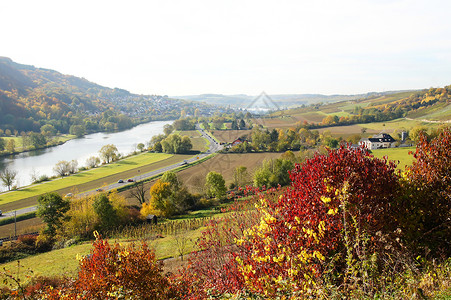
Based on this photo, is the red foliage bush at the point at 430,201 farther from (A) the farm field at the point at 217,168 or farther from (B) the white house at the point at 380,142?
(B) the white house at the point at 380,142

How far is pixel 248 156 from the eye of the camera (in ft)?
175

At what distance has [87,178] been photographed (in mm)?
46344

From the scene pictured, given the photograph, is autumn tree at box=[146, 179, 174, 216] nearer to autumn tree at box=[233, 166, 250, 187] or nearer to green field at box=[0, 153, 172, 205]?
autumn tree at box=[233, 166, 250, 187]

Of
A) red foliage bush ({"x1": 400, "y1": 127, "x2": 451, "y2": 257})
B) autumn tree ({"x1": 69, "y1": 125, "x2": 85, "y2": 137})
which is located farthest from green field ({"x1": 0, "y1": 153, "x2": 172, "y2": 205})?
autumn tree ({"x1": 69, "y1": 125, "x2": 85, "y2": 137})

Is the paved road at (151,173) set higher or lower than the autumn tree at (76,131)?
lower

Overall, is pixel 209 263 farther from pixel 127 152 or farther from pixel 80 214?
pixel 127 152

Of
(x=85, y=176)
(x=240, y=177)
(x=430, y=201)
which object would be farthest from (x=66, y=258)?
(x=85, y=176)

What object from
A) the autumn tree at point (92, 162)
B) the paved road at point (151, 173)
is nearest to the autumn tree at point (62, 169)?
the autumn tree at point (92, 162)

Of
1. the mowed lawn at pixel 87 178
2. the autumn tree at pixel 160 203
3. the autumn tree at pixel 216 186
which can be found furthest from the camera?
the mowed lawn at pixel 87 178

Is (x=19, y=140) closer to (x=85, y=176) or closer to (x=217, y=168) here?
(x=85, y=176)

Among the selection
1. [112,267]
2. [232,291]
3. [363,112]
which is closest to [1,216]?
[112,267]

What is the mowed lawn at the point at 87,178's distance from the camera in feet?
126

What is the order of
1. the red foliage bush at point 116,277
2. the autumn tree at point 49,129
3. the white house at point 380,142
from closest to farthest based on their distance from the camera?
the red foliage bush at point 116,277 < the white house at point 380,142 < the autumn tree at point 49,129

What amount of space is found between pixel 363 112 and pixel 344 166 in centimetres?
8626
